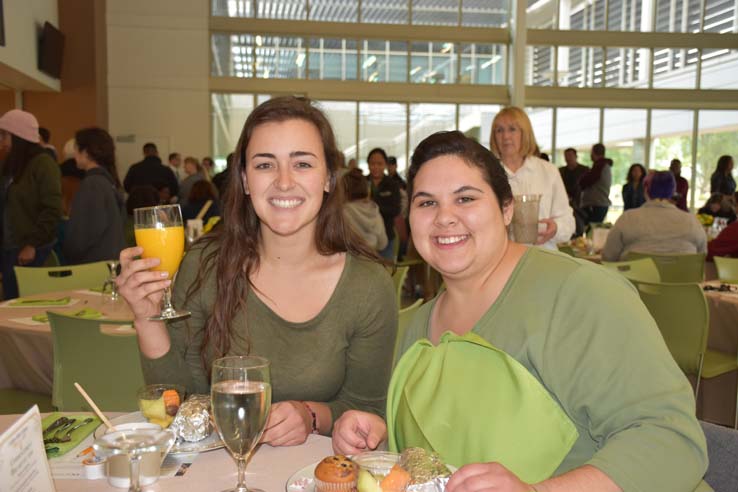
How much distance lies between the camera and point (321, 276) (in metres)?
1.96

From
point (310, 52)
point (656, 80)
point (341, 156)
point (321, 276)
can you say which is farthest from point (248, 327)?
point (656, 80)

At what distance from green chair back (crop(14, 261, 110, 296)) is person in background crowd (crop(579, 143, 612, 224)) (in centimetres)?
884

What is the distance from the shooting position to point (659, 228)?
4875 mm

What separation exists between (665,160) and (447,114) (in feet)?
16.1

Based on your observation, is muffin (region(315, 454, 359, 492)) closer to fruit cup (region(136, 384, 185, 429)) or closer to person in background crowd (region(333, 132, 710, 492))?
person in background crowd (region(333, 132, 710, 492))

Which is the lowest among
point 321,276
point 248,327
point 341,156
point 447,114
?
point 248,327

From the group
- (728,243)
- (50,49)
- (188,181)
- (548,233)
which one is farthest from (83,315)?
(50,49)

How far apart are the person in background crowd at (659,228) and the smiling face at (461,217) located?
378cm

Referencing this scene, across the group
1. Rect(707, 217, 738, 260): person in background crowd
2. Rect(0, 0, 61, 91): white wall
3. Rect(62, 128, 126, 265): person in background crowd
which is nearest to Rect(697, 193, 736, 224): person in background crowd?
Rect(707, 217, 738, 260): person in background crowd

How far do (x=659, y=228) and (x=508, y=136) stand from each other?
5.34 ft

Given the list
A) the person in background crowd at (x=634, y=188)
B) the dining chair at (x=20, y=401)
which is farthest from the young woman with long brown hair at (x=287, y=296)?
the person in background crowd at (x=634, y=188)

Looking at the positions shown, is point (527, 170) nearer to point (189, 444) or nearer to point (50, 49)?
point (189, 444)

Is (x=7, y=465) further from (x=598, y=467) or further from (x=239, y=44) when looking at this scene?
(x=239, y=44)

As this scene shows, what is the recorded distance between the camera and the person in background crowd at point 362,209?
605cm
